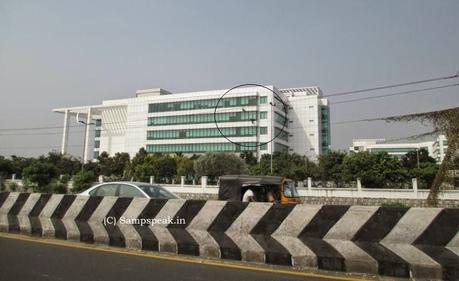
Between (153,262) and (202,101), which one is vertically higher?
(202,101)

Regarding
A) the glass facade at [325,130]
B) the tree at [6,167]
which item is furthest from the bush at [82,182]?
the glass facade at [325,130]

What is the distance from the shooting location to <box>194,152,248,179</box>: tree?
54125mm

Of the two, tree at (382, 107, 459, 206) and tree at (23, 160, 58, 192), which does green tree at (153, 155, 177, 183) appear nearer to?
tree at (23, 160, 58, 192)

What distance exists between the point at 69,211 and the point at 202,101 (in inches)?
3258

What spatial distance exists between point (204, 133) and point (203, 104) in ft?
21.5

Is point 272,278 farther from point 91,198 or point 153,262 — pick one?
point 91,198

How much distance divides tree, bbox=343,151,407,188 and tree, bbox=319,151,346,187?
5.71 ft

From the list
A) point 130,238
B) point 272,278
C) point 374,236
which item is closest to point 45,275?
point 130,238

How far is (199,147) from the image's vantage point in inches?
3531

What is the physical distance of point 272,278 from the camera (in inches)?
222

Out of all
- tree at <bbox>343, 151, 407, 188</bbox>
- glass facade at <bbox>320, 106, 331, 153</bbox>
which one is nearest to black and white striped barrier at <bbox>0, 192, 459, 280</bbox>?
tree at <bbox>343, 151, 407, 188</bbox>

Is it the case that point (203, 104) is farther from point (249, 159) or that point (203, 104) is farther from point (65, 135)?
point (65, 135)

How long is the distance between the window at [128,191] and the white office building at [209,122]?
69.3m

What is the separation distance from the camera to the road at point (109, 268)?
563 cm
